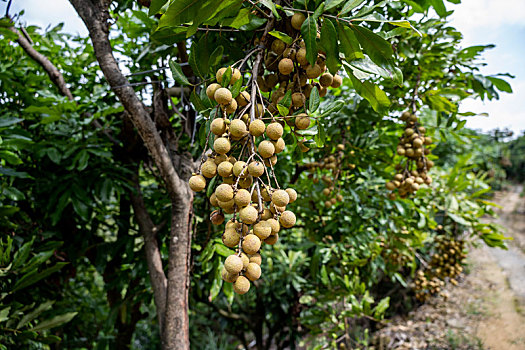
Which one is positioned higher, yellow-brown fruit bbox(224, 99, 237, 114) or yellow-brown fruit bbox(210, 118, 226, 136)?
yellow-brown fruit bbox(224, 99, 237, 114)

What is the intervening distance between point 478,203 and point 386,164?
725 millimetres

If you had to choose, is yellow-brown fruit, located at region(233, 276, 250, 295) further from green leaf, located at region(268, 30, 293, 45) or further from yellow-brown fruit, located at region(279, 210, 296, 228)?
green leaf, located at region(268, 30, 293, 45)

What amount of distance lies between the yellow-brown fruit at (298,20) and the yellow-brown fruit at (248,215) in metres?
0.32

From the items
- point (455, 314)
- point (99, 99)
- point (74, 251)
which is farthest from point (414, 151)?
point (455, 314)

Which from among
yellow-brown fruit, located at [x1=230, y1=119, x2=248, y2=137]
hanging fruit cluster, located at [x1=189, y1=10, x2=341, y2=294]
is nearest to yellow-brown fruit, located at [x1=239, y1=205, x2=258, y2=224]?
Answer: hanging fruit cluster, located at [x1=189, y1=10, x2=341, y2=294]

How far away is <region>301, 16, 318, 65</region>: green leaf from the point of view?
504 millimetres

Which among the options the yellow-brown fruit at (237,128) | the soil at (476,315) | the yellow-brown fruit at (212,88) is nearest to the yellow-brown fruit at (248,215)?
the yellow-brown fruit at (237,128)

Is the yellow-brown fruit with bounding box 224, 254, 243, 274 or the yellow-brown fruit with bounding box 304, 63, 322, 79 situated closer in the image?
the yellow-brown fruit with bounding box 224, 254, 243, 274

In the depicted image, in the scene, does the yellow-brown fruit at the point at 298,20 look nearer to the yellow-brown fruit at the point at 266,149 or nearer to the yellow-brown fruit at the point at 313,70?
the yellow-brown fruit at the point at 313,70

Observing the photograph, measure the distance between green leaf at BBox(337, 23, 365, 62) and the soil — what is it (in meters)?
3.72

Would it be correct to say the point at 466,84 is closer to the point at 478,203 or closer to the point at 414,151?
the point at 414,151

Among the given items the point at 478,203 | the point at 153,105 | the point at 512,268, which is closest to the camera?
the point at 153,105

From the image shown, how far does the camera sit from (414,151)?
1260 mm

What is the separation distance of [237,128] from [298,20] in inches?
8.6
